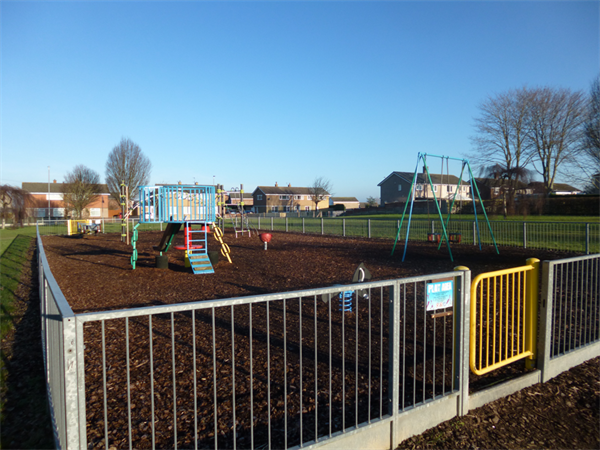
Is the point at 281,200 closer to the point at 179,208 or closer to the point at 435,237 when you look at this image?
the point at 435,237

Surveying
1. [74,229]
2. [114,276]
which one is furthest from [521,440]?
[74,229]

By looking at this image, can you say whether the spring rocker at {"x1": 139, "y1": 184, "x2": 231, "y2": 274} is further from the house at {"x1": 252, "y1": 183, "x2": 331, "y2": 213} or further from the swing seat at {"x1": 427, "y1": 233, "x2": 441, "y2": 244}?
the house at {"x1": 252, "y1": 183, "x2": 331, "y2": 213}

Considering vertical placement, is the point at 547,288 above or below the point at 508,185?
below

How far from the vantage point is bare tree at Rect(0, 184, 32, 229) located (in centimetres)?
4281

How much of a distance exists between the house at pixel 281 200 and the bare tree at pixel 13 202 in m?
48.8

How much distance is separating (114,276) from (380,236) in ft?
52.2

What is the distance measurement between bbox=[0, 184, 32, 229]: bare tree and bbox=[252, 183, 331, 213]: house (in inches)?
1922

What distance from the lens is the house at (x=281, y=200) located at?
292ft

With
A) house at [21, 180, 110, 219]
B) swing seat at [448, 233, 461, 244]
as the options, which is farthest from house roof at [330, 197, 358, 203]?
swing seat at [448, 233, 461, 244]

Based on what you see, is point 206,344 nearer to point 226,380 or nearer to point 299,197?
point 226,380

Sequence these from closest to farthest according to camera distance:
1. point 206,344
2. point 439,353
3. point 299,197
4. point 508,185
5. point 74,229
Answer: point 439,353
point 206,344
point 74,229
point 508,185
point 299,197

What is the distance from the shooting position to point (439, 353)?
5027 millimetres

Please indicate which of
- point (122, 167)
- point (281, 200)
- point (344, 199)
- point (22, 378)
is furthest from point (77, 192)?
point (344, 199)

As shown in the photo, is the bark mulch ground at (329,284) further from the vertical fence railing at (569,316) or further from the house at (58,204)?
the house at (58,204)
